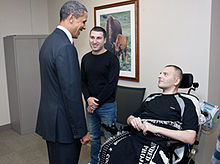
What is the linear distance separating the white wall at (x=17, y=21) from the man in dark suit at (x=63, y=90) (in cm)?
284

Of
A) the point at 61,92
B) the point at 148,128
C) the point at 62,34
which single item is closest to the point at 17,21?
the point at 62,34

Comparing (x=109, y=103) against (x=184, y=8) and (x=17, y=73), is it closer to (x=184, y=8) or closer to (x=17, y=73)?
(x=184, y=8)

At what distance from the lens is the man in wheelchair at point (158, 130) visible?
5.84 feet

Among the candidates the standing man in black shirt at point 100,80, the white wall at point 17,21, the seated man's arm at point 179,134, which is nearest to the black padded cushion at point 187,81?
the seated man's arm at point 179,134

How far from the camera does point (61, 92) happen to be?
1628mm

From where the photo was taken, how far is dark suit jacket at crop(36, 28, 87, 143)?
1.56 meters

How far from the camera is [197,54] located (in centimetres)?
244

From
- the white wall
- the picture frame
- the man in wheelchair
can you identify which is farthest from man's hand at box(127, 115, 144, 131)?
the white wall

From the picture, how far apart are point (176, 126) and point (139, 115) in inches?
15.8

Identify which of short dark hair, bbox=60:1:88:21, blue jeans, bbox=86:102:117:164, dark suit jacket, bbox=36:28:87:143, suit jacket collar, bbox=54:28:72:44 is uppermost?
short dark hair, bbox=60:1:88:21

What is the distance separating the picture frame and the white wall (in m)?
1.59

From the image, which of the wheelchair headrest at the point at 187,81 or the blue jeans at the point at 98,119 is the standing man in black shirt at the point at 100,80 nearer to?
the blue jeans at the point at 98,119

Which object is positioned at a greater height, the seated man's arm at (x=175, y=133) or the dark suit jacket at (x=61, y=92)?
the dark suit jacket at (x=61, y=92)

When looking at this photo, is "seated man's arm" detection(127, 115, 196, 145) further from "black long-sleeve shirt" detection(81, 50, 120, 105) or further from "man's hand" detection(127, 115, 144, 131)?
"black long-sleeve shirt" detection(81, 50, 120, 105)
